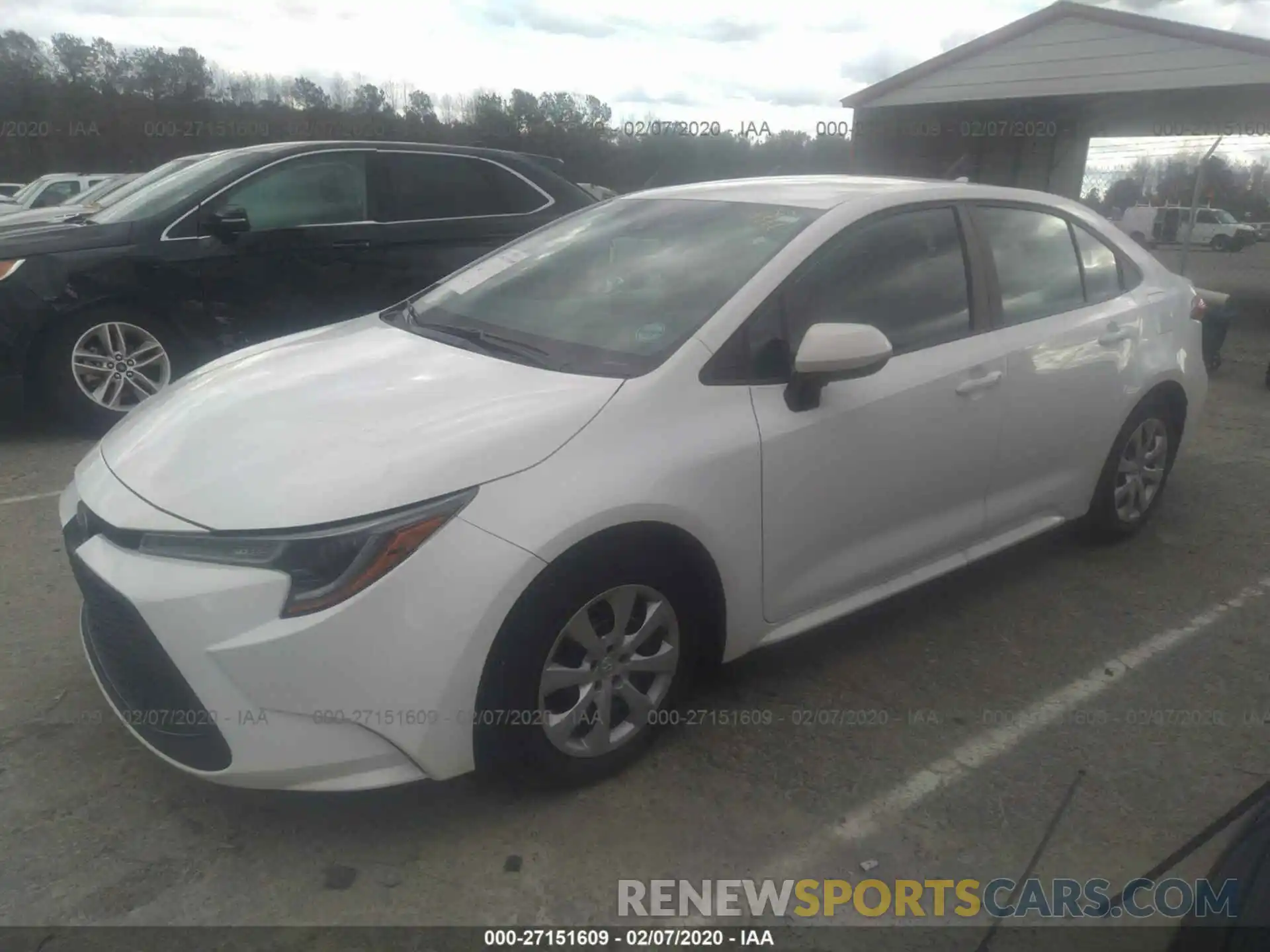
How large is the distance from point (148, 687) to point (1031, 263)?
129 inches

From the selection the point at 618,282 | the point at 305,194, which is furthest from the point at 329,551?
the point at 305,194

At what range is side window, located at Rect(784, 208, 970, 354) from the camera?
3.00 meters

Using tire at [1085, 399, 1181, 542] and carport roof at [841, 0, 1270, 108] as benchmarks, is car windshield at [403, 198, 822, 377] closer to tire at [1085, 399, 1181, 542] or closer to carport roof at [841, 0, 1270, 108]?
tire at [1085, 399, 1181, 542]

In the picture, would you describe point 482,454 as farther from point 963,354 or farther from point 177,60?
point 177,60

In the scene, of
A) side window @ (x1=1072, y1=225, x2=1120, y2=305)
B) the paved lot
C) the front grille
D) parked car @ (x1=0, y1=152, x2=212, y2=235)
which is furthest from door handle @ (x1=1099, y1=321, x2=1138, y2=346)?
parked car @ (x1=0, y1=152, x2=212, y2=235)

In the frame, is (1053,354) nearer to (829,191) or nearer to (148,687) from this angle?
(829,191)

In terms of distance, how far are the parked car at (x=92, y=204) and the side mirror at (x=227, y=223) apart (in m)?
1.08

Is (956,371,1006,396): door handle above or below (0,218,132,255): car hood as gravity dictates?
below

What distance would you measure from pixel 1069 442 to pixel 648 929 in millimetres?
2577

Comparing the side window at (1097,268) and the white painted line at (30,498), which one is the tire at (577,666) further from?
the white painted line at (30,498)

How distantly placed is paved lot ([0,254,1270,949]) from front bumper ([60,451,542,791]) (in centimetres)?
28

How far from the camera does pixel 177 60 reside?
31.7 m

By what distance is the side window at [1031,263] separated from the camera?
3.60 meters

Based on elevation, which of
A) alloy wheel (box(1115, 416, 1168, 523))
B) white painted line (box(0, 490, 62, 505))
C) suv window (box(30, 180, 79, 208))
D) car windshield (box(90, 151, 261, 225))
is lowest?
white painted line (box(0, 490, 62, 505))
